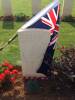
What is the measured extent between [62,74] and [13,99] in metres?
0.90

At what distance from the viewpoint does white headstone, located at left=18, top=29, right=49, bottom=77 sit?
543 centimetres

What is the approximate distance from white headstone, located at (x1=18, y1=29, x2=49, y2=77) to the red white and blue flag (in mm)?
89

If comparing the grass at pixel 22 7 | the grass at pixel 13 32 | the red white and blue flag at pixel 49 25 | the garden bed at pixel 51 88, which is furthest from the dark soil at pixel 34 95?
the grass at pixel 22 7

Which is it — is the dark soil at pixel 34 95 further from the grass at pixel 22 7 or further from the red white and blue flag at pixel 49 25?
the grass at pixel 22 7

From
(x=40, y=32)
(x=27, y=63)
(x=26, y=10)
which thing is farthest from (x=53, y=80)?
(x=26, y=10)

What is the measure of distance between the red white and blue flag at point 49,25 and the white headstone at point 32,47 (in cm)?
9

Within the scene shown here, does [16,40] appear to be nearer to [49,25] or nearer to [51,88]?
[49,25]

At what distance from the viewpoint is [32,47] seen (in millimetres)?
5512

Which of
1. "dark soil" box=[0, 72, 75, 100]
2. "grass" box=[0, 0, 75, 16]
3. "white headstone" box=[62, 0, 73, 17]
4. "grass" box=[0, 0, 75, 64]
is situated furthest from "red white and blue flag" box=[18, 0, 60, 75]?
"grass" box=[0, 0, 75, 16]

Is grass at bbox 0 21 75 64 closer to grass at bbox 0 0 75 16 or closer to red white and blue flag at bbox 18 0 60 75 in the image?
grass at bbox 0 0 75 16

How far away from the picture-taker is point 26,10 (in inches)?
447

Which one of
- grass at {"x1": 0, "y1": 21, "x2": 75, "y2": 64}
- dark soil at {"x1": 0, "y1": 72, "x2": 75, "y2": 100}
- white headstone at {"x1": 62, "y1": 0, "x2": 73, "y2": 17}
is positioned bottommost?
dark soil at {"x1": 0, "y1": 72, "x2": 75, "y2": 100}

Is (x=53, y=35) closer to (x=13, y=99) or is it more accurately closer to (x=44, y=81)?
(x=44, y=81)

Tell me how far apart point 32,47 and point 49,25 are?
0.46 meters
